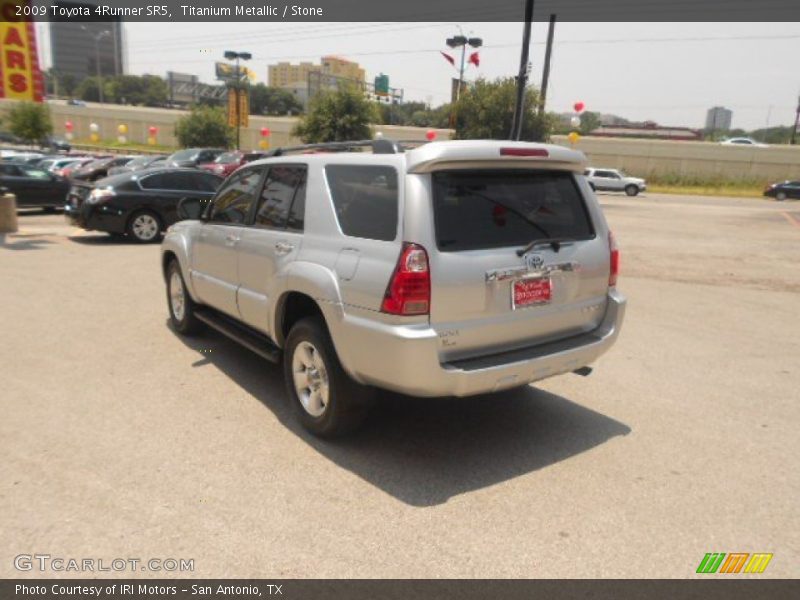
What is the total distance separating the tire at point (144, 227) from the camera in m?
12.3

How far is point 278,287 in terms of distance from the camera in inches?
161

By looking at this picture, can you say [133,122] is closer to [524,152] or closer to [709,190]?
[709,190]

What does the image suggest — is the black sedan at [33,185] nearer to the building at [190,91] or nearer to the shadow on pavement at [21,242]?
the shadow on pavement at [21,242]

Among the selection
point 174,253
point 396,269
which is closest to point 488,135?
point 174,253

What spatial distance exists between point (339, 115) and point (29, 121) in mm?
25847

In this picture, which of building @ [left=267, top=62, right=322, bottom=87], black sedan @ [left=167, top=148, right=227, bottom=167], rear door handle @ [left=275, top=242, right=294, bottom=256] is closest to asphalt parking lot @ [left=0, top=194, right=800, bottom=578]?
rear door handle @ [left=275, top=242, right=294, bottom=256]

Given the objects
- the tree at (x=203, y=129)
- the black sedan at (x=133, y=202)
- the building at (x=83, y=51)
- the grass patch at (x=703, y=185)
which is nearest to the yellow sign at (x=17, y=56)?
the black sedan at (x=133, y=202)

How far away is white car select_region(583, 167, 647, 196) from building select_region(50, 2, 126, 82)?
105363mm

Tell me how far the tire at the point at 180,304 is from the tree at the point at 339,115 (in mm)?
30865

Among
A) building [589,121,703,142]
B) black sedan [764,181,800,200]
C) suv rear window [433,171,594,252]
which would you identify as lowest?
black sedan [764,181,800,200]

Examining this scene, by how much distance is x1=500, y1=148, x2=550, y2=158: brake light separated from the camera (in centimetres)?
355

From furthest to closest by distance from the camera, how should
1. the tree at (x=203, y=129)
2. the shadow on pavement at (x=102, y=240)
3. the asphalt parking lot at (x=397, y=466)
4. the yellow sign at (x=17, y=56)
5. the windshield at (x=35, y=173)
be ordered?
the tree at (x=203, y=129)
the windshield at (x=35, y=173)
the yellow sign at (x=17, y=56)
the shadow on pavement at (x=102, y=240)
the asphalt parking lot at (x=397, y=466)

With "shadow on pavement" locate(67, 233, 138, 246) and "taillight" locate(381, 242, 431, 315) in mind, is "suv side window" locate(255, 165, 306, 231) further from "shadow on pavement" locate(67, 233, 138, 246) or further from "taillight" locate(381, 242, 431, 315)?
"shadow on pavement" locate(67, 233, 138, 246)

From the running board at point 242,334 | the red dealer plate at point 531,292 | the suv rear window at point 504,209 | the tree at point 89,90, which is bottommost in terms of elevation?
the running board at point 242,334
